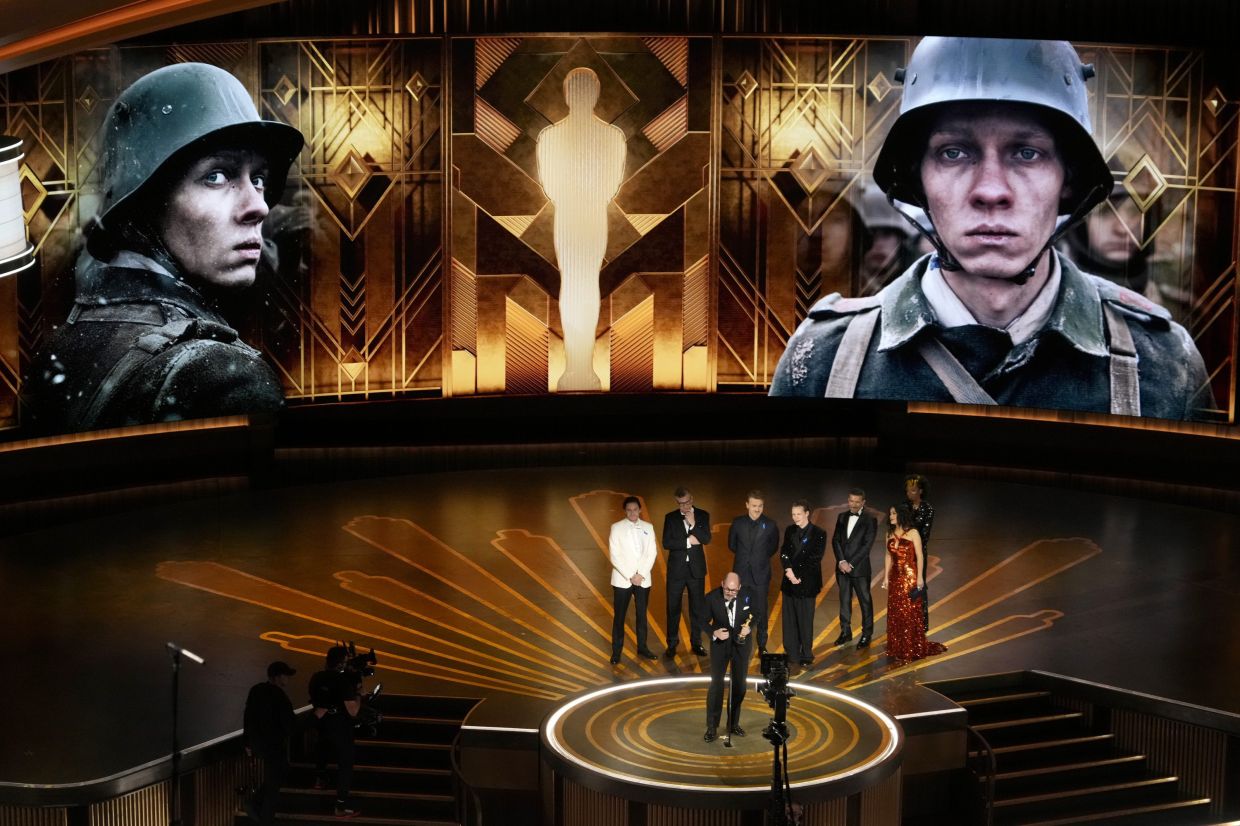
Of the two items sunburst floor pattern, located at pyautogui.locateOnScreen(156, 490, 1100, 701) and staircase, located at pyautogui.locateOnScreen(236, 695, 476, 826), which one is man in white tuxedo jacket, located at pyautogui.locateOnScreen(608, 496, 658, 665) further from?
staircase, located at pyautogui.locateOnScreen(236, 695, 476, 826)

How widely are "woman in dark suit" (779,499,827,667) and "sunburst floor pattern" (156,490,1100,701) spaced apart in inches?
8.3

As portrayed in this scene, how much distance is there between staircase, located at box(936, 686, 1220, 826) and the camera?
33.8 feet

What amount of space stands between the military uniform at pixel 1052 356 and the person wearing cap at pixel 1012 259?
1 centimetres

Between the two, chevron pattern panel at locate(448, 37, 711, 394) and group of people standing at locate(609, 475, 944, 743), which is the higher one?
chevron pattern panel at locate(448, 37, 711, 394)

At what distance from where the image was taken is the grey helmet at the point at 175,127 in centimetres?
1516

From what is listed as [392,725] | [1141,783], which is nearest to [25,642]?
[392,725]

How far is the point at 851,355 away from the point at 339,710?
9295mm

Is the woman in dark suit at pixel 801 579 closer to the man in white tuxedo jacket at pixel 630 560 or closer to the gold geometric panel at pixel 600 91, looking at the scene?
the man in white tuxedo jacket at pixel 630 560

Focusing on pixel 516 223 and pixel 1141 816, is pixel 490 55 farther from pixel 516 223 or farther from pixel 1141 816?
pixel 1141 816

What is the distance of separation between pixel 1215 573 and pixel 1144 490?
2.93 metres

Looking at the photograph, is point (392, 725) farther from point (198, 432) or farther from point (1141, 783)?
point (198, 432)

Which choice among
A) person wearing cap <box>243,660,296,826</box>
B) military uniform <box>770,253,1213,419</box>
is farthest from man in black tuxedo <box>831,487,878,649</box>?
military uniform <box>770,253,1213,419</box>

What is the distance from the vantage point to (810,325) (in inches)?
711

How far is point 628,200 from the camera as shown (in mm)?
17906
